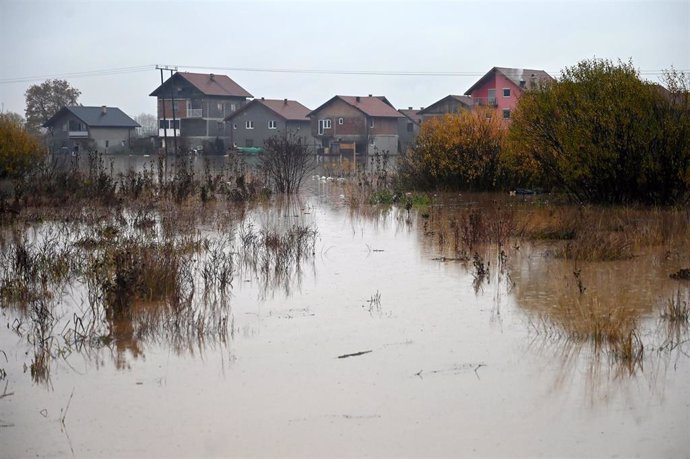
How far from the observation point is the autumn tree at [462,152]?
80.2 feet

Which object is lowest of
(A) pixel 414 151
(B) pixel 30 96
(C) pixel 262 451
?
(C) pixel 262 451

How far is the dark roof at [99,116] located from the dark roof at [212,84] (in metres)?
4.27

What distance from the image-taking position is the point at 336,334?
925cm

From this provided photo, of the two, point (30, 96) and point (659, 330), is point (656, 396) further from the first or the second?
point (30, 96)

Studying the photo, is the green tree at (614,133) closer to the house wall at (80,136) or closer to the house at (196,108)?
the house at (196,108)

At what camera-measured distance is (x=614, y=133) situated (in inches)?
773

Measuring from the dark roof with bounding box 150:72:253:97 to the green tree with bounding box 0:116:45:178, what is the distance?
60.7 meters

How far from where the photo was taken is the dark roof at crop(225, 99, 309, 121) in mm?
86750

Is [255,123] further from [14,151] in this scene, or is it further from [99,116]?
[14,151]

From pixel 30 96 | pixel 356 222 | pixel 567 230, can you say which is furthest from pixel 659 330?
pixel 30 96

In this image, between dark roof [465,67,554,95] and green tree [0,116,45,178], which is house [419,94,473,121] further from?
green tree [0,116,45,178]

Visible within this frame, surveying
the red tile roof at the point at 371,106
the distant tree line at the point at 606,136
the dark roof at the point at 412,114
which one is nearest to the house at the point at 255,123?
the red tile roof at the point at 371,106

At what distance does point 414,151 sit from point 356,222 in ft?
24.6

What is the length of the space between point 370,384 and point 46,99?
9308cm
